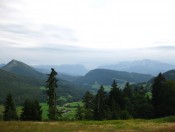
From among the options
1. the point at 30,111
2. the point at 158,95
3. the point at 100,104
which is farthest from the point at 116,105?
the point at 30,111

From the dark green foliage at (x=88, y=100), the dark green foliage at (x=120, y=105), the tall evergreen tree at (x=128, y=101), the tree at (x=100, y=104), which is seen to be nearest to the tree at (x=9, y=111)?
the dark green foliage at (x=120, y=105)

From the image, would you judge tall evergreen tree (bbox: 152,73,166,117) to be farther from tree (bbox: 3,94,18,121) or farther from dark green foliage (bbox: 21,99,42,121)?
tree (bbox: 3,94,18,121)

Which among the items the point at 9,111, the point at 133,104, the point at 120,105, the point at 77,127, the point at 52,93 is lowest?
the point at 9,111

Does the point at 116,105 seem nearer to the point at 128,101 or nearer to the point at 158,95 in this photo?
the point at 128,101

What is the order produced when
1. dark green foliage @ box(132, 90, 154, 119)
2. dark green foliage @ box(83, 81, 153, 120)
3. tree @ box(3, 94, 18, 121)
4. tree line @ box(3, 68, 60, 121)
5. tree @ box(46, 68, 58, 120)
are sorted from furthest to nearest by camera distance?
dark green foliage @ box(132, 90, 154, 119) < dark green foliage @ box(83, 81, 153, 120) < tree @ box(3, 94, 18, 121) < tree line @ box(3, 68, 60, 121) < tree @ box(46, 68, 58, 120)

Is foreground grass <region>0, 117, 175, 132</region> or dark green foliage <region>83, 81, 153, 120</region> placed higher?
foreground grass <region>0, 117, 175, 132</region>

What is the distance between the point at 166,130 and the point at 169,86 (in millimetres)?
53850

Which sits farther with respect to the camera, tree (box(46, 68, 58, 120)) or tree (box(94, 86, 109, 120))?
tree (box(94, 86, 109, 120))

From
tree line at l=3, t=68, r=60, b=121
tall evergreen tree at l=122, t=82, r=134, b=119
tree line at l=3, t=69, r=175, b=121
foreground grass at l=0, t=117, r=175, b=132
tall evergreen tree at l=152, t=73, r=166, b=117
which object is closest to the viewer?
foreground grass at l=0, t=117, r=175, b=132

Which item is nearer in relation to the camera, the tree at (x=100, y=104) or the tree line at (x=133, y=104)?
the tree line at (x=133, y=104)

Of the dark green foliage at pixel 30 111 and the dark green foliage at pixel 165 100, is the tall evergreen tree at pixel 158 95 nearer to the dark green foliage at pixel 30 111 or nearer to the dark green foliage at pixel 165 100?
the dark green foliage at pixel 165 100

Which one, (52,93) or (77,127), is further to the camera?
(52,93)

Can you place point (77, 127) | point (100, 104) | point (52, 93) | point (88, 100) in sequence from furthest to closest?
point (88, 100), point (100, 104), point (52, 93), point (77, 127)

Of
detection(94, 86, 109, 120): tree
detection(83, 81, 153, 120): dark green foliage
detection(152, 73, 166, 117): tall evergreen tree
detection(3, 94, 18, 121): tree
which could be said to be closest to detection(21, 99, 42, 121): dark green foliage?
detection(3, 94, 18, 121): tree
